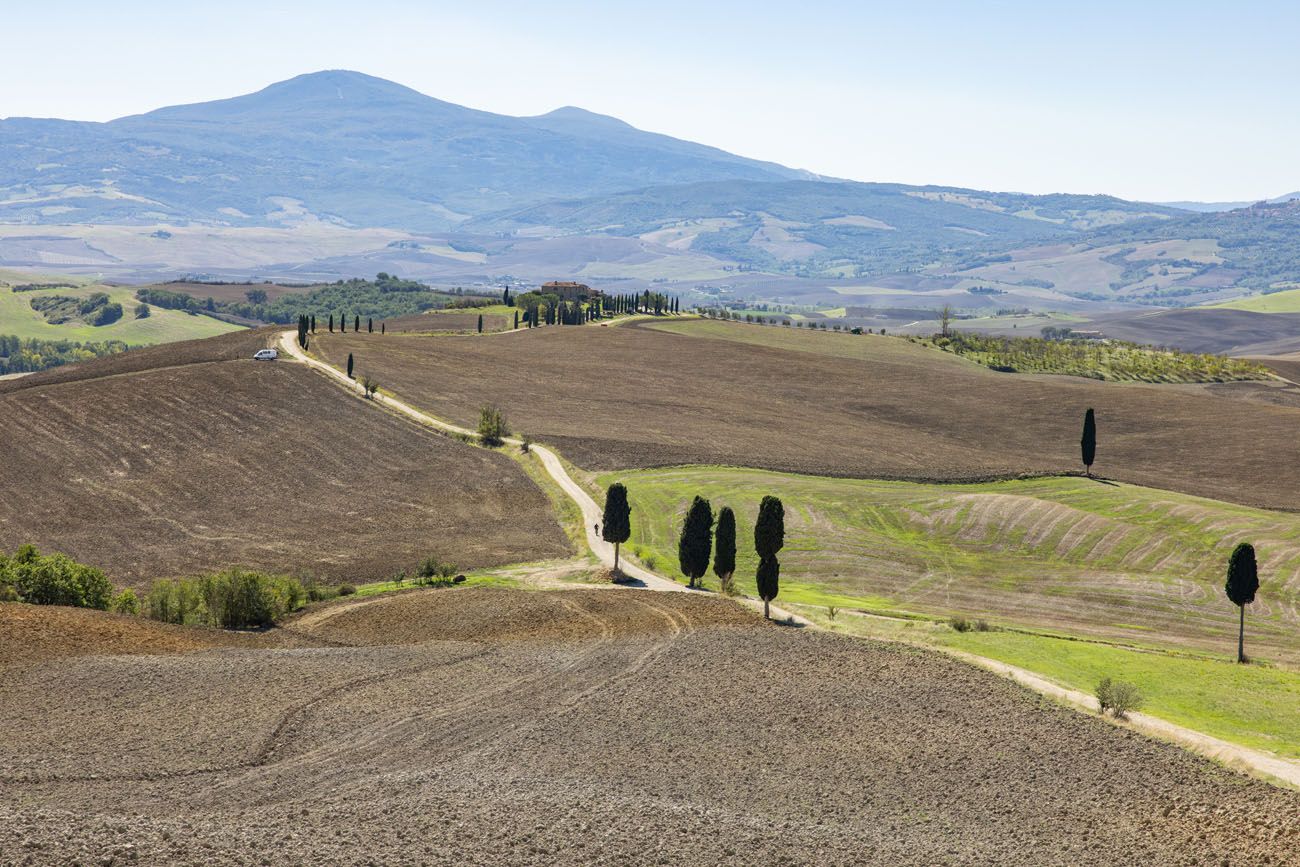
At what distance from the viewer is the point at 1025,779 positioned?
131 feet

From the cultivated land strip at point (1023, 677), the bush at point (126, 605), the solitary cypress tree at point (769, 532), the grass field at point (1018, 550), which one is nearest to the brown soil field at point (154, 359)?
the cultivated land strip at point (1023, 677)

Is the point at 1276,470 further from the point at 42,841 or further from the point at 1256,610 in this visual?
the point at 42,841

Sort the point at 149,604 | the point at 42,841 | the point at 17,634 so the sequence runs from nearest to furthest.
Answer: the point at 42,841 < the point at 17,634 < the point at 149,604

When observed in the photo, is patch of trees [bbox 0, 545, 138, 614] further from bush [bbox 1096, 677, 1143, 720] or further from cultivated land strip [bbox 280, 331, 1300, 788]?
bush [bbox 1096, 677, 1143, 720]

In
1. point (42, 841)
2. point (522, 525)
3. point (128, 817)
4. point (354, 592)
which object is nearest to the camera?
point (42, 841)

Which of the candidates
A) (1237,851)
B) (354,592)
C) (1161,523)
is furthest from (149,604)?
(1161,523)

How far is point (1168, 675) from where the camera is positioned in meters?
57.1

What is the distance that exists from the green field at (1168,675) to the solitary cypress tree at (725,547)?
8240 mm

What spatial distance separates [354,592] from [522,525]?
790 inches

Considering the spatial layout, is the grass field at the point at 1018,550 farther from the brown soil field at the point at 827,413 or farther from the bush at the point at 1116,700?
the bush at the point at 1116,700

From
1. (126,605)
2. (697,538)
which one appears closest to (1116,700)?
(697,538)

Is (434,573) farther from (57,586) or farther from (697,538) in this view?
(57,586)

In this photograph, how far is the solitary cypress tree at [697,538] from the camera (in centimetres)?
7700

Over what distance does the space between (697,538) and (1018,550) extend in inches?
1123
